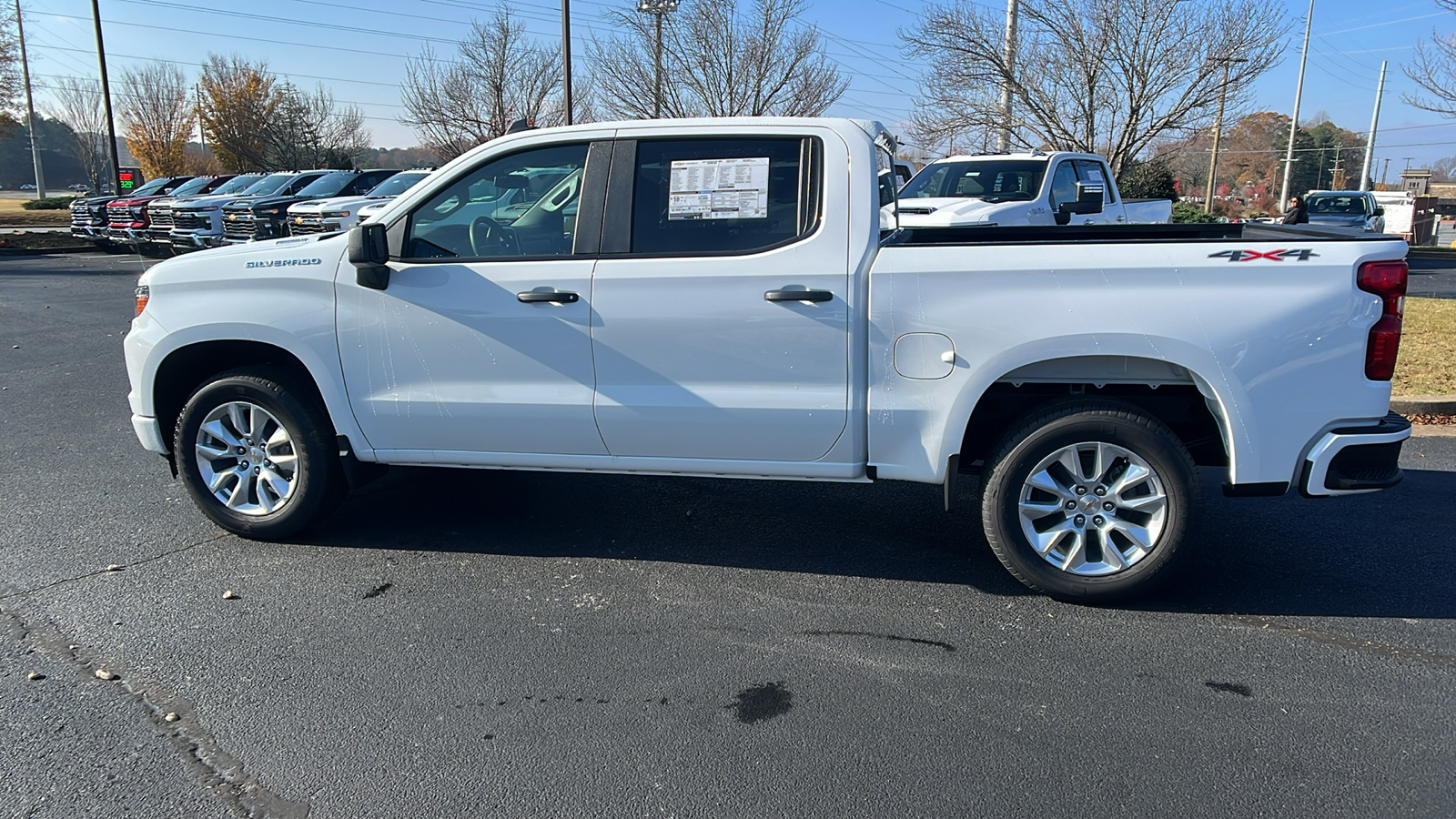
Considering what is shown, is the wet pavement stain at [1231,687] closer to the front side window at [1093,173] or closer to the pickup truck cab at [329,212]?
the front side window at [1093,173]

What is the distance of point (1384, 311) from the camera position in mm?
3707

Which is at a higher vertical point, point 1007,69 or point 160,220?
point 1007,69

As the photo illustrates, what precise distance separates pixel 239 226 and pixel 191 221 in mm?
1613

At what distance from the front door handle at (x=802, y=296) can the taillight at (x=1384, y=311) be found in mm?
1960

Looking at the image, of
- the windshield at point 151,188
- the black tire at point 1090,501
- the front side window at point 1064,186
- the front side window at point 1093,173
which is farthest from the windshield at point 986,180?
the windshield at point 151,188

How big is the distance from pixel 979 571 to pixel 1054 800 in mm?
1774

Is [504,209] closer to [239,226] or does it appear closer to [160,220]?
[239,226]

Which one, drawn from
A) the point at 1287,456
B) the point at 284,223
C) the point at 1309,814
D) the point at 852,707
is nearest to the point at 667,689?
the point at 852,707

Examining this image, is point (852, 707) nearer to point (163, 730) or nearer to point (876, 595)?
point (876, 595)

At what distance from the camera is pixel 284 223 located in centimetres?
1991

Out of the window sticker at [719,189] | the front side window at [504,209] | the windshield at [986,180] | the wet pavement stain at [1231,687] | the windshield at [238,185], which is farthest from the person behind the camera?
the windshield at [238,185]

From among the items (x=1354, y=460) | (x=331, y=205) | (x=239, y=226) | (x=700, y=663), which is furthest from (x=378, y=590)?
(x=239, y=226)

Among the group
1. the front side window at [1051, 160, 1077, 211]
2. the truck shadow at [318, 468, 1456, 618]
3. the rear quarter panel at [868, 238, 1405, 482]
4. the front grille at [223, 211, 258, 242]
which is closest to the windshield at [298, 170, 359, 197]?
the front grille at [223, 211, 258, 242]

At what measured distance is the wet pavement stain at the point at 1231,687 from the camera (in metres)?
3.43
